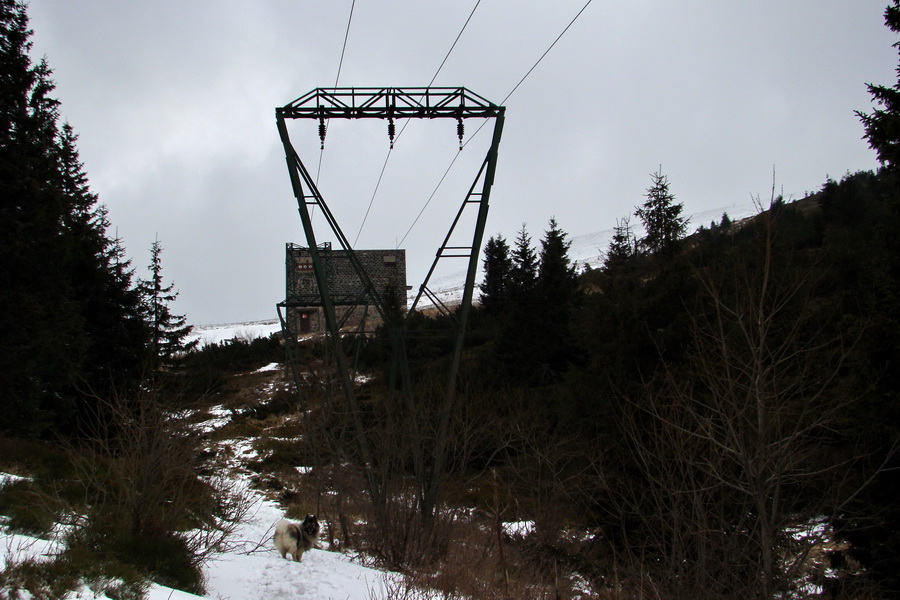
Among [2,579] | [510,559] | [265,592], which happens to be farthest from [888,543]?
[2,579]

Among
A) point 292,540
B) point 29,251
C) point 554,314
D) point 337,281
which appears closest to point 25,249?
point 29,251

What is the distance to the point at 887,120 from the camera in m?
12.9

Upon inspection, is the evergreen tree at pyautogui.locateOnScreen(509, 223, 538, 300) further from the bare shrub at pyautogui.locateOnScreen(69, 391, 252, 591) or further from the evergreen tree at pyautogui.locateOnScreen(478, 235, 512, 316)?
the bare shrub at pyautogui.locateOnScreen(69, 391, 252, 591)

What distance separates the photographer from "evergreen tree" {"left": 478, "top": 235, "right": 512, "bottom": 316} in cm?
5603

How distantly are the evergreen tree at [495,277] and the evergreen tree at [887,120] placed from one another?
41068mm

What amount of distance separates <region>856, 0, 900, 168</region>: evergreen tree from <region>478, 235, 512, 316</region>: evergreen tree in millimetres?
41068

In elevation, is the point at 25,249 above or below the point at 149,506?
above

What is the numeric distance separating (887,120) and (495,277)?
45.2 m

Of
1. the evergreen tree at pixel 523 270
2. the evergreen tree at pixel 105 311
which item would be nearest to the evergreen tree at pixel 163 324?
the evergreen tree at pixel 105 311

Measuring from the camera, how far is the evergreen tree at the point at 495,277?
56.0 meters

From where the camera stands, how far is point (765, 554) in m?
7.99

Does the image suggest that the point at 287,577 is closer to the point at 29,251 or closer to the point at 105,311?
the point at 29,251

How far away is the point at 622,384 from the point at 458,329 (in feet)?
23.0

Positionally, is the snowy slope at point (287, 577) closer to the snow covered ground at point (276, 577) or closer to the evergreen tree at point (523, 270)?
the snow covered ground at point (276, 577)
